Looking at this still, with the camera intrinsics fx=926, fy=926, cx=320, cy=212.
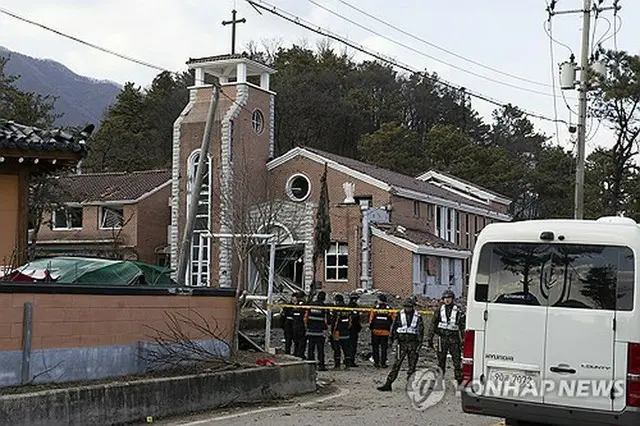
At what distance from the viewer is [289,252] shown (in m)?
45.6

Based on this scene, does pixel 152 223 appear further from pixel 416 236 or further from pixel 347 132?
pixel 347 132

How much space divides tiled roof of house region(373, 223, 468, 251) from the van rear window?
31.1 m

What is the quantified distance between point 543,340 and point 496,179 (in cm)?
5863

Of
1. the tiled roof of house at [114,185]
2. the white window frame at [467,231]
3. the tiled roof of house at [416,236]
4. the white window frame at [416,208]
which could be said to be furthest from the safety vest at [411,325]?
the white window frame at [467,231]

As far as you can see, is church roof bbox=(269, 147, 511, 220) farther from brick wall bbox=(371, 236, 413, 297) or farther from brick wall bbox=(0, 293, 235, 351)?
brick wall bbox=(0, 293, 235, 351)

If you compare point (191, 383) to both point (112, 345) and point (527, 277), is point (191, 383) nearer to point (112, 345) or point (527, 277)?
point (112, 345)

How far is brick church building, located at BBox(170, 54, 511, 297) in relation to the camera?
4256 centimetres

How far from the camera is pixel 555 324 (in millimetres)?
10469

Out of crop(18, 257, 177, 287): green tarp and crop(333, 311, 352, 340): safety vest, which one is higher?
crop(18, 257, 177, 287): green tarp

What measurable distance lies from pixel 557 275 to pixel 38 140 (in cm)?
843

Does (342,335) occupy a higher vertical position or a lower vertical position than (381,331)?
lower

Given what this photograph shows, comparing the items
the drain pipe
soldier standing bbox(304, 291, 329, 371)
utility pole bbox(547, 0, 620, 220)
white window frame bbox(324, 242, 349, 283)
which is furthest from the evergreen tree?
soldier standing bbox(304, 291, 329, 371)

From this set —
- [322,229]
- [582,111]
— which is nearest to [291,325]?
[582,111]

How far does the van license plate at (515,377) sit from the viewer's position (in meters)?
10.5
